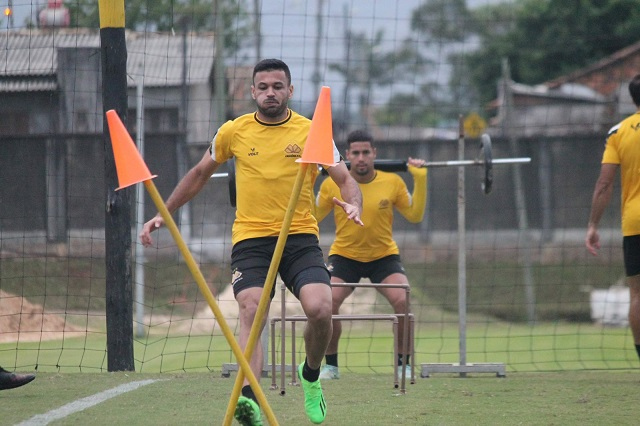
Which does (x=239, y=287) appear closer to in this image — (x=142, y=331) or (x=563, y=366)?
(x=563, y=366)

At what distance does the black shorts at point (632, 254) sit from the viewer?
7.82 m

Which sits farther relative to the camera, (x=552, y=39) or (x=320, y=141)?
(x=552, y=39)

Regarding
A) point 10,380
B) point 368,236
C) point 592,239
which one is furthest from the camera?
point 368,236

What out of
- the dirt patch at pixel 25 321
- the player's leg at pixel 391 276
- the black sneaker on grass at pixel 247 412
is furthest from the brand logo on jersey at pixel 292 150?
the dirt patch at pixel 25 321

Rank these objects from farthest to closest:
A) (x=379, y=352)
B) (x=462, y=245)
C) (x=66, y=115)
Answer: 1. (x=66, y=115)
2. (x=379, y=352)
3. (x=462, y=245)

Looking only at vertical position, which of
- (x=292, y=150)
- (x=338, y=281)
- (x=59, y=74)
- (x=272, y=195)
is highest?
(x=59, y=74)

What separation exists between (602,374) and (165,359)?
223 inches

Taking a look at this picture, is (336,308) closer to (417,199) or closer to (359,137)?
(417,199)

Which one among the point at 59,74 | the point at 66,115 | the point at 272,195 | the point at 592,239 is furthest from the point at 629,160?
the point at 66,115

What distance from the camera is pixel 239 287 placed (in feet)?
19.3

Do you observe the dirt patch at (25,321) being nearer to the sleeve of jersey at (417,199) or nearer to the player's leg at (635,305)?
the sleeve of jersey at (417,199)

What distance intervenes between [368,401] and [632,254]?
2.36 metres

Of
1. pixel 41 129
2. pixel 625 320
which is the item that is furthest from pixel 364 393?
pixel 625 320

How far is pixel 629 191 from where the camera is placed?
Answer: 8.00 meters
